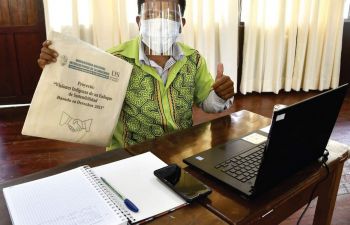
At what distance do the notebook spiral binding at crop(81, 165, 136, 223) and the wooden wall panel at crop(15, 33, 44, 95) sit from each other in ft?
9.09

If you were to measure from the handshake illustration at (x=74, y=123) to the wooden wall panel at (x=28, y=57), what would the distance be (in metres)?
2.49

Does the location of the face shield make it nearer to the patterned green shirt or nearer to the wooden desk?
the patterned green shirt

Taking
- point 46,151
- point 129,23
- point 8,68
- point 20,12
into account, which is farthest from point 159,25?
point 8,68

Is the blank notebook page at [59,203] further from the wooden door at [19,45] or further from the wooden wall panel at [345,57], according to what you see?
the wooden wall panel at [345,57]

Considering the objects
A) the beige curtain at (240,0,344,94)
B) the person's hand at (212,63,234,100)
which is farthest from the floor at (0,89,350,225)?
the person's hand at (212,63,234,100)

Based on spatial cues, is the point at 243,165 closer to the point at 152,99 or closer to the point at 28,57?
the point at 152,99

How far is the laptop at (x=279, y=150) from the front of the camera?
71cm

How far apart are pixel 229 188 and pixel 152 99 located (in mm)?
558

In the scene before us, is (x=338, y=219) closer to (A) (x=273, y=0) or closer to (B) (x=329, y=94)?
(B) (x=329, y=94)

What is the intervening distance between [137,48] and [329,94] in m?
0.73

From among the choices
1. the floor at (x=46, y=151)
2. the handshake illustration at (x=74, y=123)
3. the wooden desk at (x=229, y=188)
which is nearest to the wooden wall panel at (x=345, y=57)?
the floor at (x=46, y=151)

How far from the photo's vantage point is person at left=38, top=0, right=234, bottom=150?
1261 millimetres

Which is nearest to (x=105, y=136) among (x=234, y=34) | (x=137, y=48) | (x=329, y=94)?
(x=137, y=48)

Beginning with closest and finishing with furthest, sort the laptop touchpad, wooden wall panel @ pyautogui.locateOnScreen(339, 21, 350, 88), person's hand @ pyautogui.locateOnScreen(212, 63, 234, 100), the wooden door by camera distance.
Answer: the laptop touchpad < person's hand @ pyautogui.locateOnScreen(212, 63, 234, 100) < the wooden door < wooden wall panel @ pyautogui.locateOnScreen(339, 21, 350, 88)
